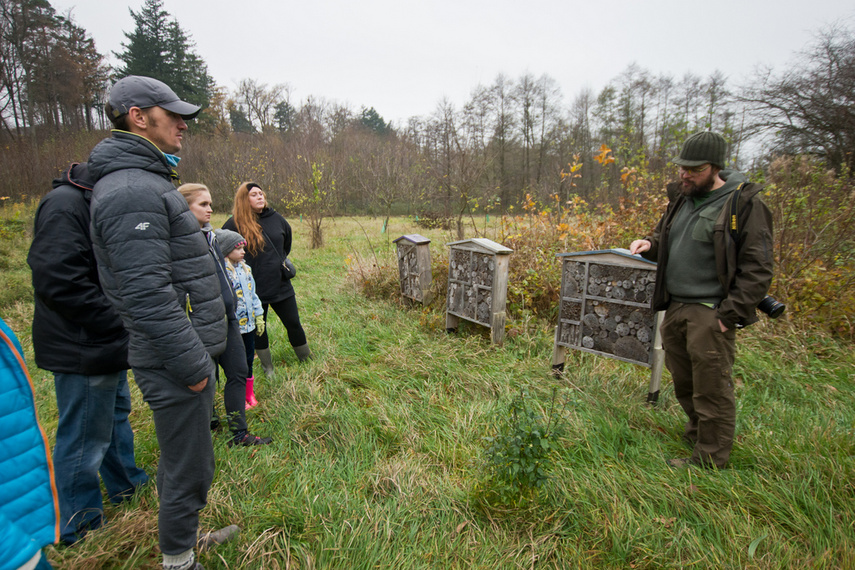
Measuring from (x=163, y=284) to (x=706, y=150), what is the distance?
2.99 meters

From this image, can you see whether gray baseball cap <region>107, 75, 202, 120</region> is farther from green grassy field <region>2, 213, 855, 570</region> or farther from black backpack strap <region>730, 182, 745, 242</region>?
black backpack strap <region>730, 182, 745, 242</region>

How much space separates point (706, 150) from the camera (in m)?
2.63

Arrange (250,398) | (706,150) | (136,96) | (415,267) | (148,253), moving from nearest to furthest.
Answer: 1. (148,253)
2. (136,96)
3. (706,150)
4. (250,398)
5. (415,267)

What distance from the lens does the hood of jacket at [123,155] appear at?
1.67 m

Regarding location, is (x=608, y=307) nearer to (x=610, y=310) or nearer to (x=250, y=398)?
(x=610, y=310)

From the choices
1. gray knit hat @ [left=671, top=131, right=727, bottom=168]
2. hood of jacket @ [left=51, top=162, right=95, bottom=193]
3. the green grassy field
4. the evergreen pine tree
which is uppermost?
the evergreen pine tree

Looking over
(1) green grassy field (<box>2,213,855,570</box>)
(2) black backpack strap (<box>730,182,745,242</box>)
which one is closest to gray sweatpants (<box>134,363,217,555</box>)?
(1) green grassy field (<box>2,213,855,570</box>)

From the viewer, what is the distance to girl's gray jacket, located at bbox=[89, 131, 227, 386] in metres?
1.60

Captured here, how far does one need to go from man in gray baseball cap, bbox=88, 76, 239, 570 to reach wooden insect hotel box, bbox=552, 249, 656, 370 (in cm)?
310

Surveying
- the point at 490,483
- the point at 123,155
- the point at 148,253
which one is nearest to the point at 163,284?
the point at 148,253

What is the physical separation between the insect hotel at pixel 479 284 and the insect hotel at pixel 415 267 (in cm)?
75

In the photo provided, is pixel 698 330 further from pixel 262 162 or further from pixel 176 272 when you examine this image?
pixel 262 162

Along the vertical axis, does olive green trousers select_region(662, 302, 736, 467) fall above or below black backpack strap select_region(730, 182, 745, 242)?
below

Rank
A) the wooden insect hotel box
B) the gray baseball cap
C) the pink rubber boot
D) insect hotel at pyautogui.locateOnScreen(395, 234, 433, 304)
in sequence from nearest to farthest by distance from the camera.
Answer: the gray baseball cap, the wooden insect hotel box, the pink rubber boot, insect hotel at pyautogui.locateOnScreen(395, 234, 433, 304)
